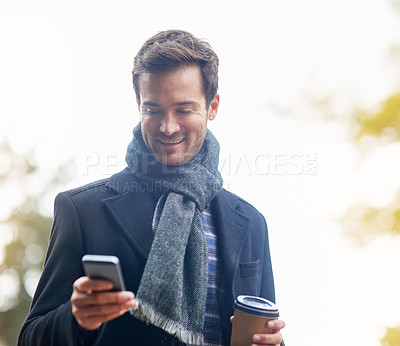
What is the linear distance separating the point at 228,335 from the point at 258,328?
9.3 inches

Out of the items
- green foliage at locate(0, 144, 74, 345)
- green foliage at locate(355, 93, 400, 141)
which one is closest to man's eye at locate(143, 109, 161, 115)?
green foliage at locate(355, 93, 400, 141)

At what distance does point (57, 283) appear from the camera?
1457mm

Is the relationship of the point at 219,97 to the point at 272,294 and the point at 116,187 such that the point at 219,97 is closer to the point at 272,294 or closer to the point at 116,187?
the point at 116,187

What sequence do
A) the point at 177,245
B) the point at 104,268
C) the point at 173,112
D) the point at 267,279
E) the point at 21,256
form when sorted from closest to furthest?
the point at 104,268 → the point at 177,245 → the point at 173,112 → the point at 267,279 → the point at 21,256

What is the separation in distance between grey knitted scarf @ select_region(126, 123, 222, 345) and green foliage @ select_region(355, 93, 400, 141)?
2125mm

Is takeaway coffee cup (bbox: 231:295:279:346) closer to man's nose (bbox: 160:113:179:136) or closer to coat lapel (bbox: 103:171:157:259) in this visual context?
coat lapel (bbox: 103:171:157:259)

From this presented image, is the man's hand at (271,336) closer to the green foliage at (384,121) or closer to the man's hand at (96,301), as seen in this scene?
the man's hand at (96,301)

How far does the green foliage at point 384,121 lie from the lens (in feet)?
11.6

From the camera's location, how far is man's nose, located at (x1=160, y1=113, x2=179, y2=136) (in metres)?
1.63

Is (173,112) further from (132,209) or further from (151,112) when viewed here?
(132,209)

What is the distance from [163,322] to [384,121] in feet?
8.84

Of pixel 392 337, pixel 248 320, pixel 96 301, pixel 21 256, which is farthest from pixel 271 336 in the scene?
pixel 21 256

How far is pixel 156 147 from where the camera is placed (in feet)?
5.59

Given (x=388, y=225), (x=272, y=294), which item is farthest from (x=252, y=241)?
(x=388, y=225)
